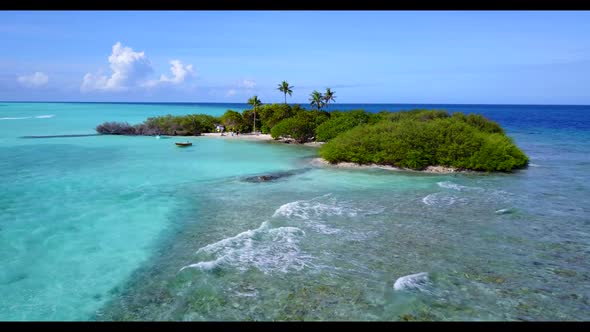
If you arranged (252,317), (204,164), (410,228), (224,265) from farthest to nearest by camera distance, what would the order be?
(204,164) → (410,228) → (224,265) → (252,317)

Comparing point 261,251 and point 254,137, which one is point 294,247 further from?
point 254,137

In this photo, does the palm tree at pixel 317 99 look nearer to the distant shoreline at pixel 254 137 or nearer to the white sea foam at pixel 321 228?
the distant shoreline at pixel 254 137

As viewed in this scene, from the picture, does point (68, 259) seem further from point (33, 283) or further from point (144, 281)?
point (144, 281)

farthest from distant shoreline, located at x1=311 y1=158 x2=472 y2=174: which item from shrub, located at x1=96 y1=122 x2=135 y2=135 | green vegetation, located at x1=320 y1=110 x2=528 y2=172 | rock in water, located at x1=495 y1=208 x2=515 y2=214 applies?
shrub, located at x1=96 y1=122 x2=135 y2=135

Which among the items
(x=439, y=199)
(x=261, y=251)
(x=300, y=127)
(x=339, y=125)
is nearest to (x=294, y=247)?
(x=261, y=251)

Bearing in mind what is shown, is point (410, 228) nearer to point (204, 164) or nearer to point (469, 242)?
point (469, 242)

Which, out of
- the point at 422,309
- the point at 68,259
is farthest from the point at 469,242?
the point at 68,259
